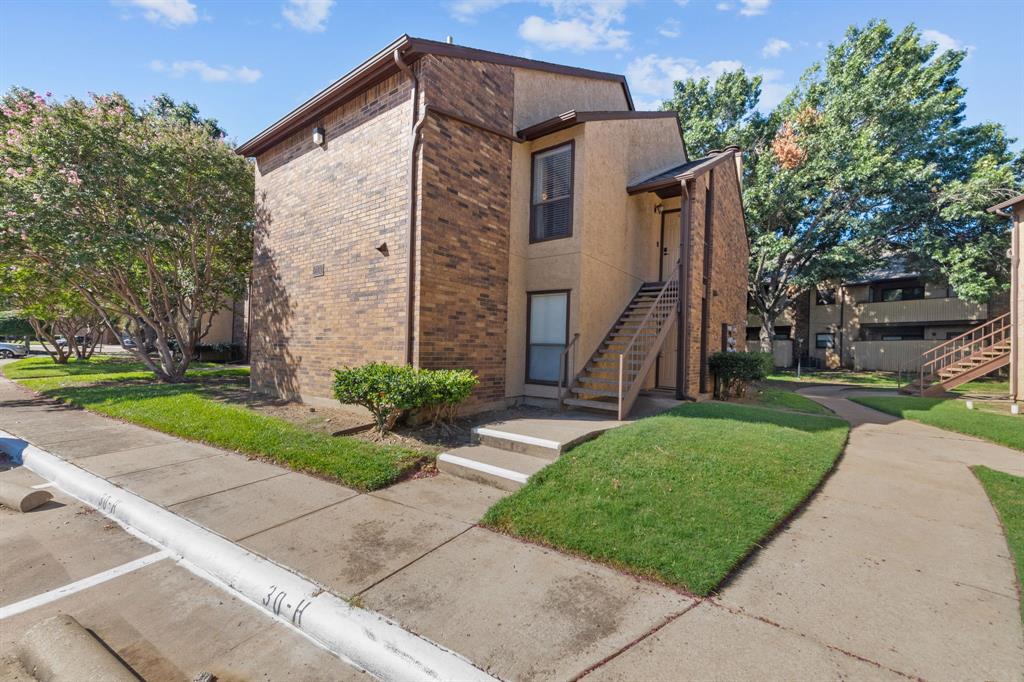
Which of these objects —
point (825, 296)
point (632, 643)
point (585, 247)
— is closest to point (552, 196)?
point (585, 247)

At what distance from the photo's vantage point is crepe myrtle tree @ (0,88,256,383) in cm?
902

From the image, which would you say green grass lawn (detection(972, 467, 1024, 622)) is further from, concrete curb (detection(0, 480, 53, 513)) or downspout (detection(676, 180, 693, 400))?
concrete curb (detection(0, 480, 53, 513))

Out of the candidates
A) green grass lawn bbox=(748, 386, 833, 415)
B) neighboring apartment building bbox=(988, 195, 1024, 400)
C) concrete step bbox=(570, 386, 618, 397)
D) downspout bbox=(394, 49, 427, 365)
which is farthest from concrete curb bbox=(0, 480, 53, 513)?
neighboring apartment building bbox=(988, 195, 1024, 400)

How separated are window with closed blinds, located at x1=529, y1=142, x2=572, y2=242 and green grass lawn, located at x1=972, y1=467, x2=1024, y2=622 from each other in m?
6.81

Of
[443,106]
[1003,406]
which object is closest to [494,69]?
[443,106]

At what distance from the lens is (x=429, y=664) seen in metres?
2.29

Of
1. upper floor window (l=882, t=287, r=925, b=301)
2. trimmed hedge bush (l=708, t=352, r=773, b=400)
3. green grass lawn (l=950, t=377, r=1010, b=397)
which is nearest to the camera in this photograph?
trimmed hedge bush (l=708, t=352, r=773, b=400)

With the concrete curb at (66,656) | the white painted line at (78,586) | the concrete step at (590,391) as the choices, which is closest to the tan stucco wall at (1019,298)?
the concrete step at (590,391)

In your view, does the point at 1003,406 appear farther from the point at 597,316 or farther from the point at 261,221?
the point at 261,221

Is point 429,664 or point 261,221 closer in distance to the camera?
point 429,664

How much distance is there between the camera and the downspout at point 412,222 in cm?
695

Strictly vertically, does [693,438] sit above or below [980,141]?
below

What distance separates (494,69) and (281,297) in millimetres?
6553

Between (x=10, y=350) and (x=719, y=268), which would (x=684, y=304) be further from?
(x=10, y=350)
